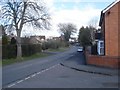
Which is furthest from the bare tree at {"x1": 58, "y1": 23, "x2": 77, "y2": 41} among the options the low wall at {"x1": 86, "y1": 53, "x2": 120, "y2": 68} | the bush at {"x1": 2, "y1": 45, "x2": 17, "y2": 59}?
the low wall at {"x1": 86, "y1": 53, "x2": 120, "y2": 68}

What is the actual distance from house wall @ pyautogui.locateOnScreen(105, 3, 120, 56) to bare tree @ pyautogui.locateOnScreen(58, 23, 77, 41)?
109 meters

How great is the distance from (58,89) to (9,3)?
37.2 m

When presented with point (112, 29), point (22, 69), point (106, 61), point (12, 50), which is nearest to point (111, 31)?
point (112, 29)

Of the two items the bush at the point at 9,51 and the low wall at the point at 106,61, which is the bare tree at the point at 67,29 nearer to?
the bush at the point at 9,51

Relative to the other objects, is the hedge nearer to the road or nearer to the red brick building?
the road

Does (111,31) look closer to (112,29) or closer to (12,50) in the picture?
(112,29)

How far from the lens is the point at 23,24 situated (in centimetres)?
5025

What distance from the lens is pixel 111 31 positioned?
36.3 m

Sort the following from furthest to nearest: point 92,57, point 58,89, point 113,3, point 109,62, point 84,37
A: point 84,37
point 113,3
point 92,57
point 109,62
point 58,89

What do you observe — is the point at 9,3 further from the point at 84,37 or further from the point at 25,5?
the point at 84,37

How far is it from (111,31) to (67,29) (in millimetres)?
112115

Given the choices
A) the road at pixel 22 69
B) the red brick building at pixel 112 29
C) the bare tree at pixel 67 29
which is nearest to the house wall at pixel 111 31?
the red brick building at pixel 112 29

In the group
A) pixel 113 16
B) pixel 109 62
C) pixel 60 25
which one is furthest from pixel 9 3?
pixel 60 25

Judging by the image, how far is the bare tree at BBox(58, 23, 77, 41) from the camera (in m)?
147
